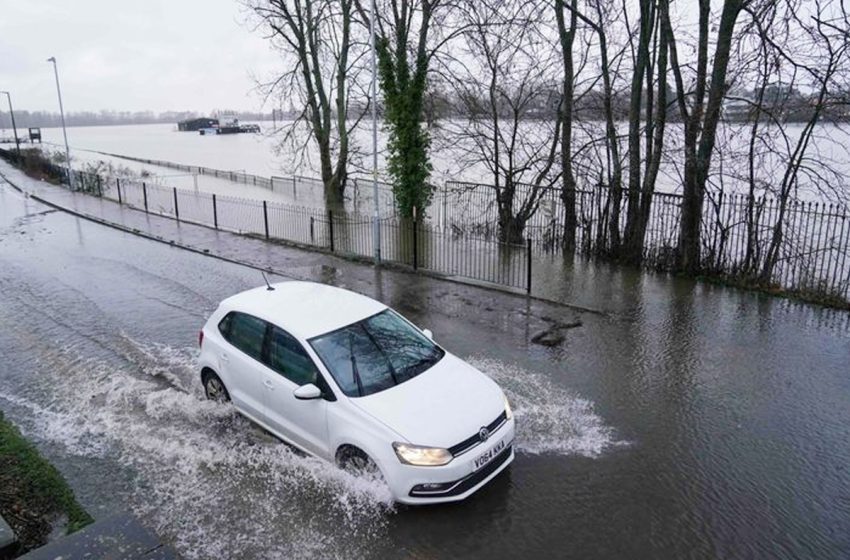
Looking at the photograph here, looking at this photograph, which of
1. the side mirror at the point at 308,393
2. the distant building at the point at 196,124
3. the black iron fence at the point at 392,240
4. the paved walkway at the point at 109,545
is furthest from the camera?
the distant building at the point at 196,124

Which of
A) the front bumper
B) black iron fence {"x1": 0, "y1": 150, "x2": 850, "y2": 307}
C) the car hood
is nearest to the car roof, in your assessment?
the car hood

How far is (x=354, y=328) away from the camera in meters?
6.85

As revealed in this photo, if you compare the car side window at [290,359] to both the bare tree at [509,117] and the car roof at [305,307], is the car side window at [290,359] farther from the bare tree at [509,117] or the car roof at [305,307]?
the bare tree at [509,117]

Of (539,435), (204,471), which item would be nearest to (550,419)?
(539,435)

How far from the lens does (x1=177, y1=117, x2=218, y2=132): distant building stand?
14984 cm

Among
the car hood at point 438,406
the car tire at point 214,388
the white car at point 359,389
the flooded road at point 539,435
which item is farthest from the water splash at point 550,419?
the car tire at point 214,388

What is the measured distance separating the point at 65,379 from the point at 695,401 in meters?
8.68

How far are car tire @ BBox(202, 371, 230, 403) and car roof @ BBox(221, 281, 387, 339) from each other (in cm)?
95

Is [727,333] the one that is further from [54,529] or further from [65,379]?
[65,379]

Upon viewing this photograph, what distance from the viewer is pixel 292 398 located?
249 inches

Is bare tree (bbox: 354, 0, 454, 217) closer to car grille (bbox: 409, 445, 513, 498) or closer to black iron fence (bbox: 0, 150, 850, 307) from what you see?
black iron fence (bbox: 0, 150, 850, 307)

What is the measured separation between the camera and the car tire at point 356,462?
18.6ft

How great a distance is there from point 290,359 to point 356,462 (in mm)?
1362

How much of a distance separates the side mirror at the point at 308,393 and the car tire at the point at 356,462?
58 cm
